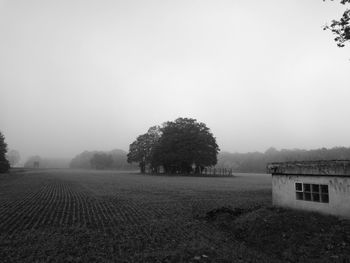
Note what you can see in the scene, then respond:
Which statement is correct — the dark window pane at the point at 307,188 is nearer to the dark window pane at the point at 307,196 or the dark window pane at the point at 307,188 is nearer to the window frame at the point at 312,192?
the window frame at the point at 312,192

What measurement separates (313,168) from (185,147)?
2421 inches

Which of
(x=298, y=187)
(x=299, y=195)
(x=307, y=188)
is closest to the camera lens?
(x=307, y=188)

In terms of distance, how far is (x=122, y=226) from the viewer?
576 inches

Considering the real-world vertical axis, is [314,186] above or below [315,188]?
above

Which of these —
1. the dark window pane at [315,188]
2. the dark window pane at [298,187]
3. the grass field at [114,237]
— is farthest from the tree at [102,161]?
the dark window pane at [315,188]

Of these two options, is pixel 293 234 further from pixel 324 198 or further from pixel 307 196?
pixel 307 196

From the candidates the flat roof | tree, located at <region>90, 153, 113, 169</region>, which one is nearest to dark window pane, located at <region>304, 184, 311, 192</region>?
the flat roof

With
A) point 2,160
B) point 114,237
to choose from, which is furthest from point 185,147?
point 114,237

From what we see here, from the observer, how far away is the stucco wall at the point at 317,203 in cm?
1277

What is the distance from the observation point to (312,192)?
14.5m

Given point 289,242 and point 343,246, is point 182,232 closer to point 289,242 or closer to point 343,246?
point 289,242

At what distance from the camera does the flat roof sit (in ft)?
42.6

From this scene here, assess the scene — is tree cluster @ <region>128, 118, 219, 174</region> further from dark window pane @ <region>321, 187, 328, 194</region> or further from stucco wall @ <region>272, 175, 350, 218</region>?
dark window pane @ <region>321, 187, 328, 194</region>

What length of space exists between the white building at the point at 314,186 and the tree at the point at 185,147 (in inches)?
2297
